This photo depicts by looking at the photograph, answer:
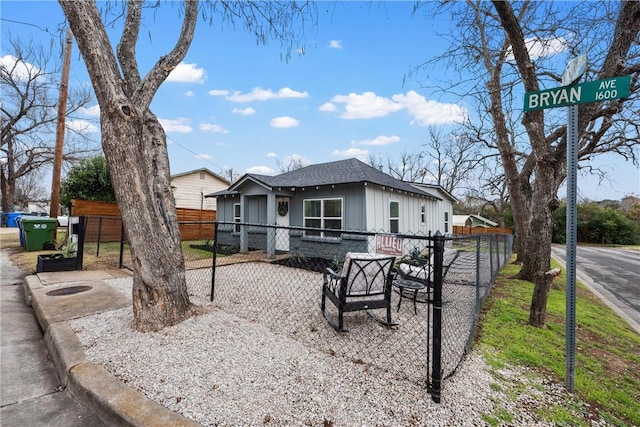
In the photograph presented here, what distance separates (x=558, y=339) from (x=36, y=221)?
13937 millimetres

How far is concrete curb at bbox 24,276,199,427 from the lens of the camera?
2021 millimetres

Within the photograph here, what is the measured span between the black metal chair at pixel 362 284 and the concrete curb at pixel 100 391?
6.87 ft

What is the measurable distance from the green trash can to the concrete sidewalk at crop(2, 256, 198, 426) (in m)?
5.46

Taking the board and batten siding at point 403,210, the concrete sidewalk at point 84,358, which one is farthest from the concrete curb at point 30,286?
the board and batten siding at point 403,210

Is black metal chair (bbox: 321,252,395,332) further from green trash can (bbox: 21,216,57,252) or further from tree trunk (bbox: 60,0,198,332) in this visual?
green trash can (bbox: 21,216,57,252)

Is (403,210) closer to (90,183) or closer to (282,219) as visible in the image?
(282,219)

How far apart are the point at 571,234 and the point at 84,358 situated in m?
4.58

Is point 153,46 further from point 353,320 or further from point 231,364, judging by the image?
point 353,320

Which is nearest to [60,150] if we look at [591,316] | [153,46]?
[153,46]

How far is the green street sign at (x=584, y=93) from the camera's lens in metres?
2.38

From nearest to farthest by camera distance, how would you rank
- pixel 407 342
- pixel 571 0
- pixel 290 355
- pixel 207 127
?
pixel 290 355 < pixel 407 342 < pixel 571 0 < pixel 207 127

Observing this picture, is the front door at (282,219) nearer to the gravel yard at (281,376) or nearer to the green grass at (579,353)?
the green grass at (579,353)

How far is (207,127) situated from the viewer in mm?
21391

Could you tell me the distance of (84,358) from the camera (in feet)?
9.23
